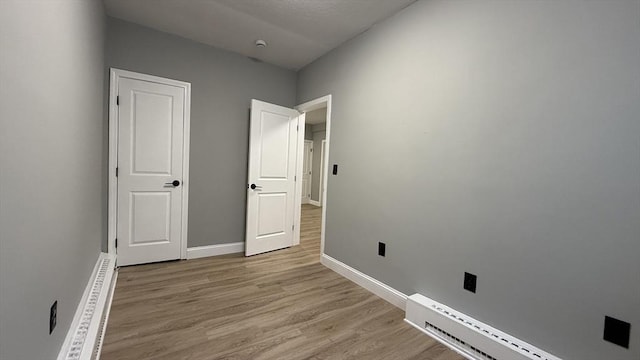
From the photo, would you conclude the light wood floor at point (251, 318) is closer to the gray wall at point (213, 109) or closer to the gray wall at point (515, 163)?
the gray wall at point (515, 163)

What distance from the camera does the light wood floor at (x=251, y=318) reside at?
159cm

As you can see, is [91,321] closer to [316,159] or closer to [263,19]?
[263,19]

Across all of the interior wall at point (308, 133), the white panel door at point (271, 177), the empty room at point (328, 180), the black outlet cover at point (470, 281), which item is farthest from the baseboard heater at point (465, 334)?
the interior wall at point (308, 133)

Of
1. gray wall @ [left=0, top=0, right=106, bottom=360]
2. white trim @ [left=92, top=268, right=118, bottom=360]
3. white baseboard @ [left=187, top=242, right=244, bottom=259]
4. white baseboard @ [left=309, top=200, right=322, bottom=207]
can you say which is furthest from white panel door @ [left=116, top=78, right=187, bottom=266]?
white baseboard @ [left=309, top=200, right=322, bottom=207]

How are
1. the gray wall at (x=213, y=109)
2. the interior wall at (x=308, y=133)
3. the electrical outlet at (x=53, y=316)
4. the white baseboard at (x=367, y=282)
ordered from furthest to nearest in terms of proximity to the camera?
the interior wall at (x=308, y=133) → the gray wall at (x=213, y=109) → the white baseboard at (x=367, y=282) → the electrical outlet at (x=53, y=316)

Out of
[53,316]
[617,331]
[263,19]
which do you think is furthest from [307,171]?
[617,331]

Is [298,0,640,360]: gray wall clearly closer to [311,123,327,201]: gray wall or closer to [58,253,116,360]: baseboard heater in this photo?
[58,253,116,360]: baseboard heater

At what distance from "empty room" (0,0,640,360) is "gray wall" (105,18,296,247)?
0.9 inches

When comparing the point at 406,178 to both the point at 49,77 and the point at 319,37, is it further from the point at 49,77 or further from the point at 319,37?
the point at 49,77

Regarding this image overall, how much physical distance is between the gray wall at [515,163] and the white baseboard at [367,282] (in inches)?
2.8

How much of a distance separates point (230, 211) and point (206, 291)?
1207 mm

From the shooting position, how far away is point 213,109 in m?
3.12

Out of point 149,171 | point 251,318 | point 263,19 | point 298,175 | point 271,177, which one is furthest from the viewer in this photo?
point 298,175

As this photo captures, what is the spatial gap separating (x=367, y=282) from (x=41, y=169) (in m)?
2.41
